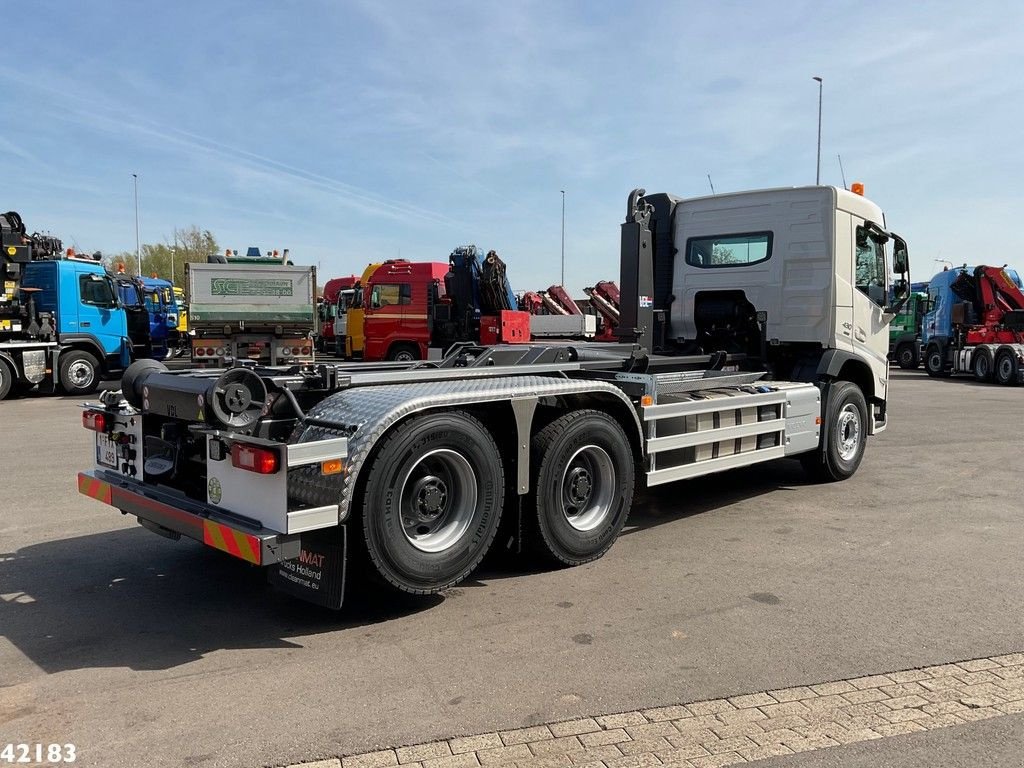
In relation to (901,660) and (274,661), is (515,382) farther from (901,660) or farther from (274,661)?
(901,660)

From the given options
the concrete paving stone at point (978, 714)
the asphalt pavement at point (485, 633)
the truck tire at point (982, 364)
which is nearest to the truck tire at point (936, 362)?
the truck tire at point (982, 364)

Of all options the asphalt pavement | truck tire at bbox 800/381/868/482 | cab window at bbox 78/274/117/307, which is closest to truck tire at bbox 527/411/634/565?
the asphalt pavement

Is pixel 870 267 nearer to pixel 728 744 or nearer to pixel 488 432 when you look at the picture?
pixel 488 432

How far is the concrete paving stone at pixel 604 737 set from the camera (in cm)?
312

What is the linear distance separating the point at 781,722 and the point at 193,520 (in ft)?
9.86

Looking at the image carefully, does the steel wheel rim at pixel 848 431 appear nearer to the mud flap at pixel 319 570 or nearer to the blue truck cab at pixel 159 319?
the mud flap at pixel 319 570

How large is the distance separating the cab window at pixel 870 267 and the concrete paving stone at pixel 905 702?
5674 mm

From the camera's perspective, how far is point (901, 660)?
12.9 feet

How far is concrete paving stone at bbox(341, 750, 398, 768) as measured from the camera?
294 cm

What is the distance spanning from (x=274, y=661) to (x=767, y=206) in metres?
6.61

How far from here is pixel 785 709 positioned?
340cm

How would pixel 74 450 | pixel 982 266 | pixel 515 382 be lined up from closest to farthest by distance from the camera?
pixel 515 382 → pixel 74 450 → pixel 982 266

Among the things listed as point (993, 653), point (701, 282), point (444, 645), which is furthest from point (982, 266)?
point (444, 645)

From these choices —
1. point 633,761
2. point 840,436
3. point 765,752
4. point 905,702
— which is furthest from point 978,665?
point 840,436
